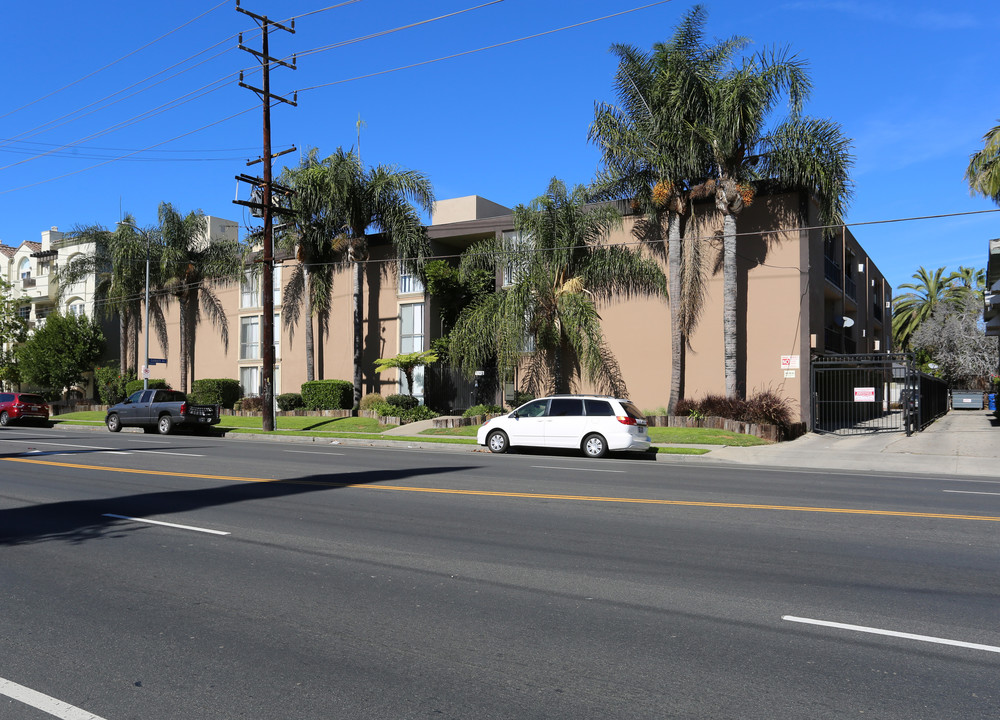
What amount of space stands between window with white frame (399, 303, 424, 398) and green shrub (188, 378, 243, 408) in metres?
10.4

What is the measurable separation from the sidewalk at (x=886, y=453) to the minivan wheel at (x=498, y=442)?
206 inches

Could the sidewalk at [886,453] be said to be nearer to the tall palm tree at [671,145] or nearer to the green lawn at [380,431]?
the green lawn at [380,431]

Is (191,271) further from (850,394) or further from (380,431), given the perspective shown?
(850,394)

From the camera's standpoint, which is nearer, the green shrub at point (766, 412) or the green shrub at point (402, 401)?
the green shrub at point (766, 412)

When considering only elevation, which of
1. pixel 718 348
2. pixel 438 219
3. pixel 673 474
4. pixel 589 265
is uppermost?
pixel 438 219

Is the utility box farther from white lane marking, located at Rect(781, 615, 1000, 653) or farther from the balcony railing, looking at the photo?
white lane marking, located at Rect(781, 615, 1000, 653)

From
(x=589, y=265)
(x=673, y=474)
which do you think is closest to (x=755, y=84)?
(x=589, y=265)

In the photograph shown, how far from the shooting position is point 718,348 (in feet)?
91.1

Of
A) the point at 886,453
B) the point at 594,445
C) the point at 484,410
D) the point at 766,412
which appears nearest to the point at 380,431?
the point at 484,410

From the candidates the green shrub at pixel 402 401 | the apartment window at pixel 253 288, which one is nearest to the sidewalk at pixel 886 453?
the green shrub at pixel 402 401

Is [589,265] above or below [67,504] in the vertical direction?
above

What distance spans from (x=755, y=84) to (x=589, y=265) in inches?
324

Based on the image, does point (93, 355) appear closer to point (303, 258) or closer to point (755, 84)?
point (303, 258)

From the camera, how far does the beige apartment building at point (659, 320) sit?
26953 mm
